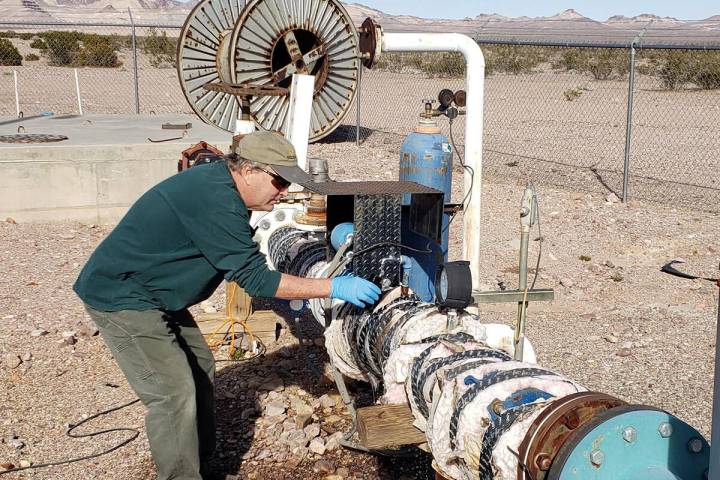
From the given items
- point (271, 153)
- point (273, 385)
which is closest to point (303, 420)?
point (273, 385)

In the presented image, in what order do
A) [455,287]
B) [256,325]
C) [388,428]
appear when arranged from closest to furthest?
[388,428] < [455,287] < [256,325]

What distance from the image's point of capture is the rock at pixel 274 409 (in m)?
4.88

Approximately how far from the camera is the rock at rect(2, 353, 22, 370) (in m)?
5.45

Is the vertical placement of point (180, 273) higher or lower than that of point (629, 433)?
higher

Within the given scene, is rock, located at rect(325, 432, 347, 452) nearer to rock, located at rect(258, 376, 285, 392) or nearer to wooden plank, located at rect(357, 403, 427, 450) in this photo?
rock, located at rect(258, 376, 285, 392)

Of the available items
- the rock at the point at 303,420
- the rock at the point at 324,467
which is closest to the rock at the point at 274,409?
the rock at the point at 303,420

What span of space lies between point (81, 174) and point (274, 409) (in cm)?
500

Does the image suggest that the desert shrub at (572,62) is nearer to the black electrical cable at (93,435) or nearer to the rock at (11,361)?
the rock at (11,361)

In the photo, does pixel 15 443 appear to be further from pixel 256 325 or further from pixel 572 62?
pixel 572 62

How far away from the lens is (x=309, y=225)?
17.9ft

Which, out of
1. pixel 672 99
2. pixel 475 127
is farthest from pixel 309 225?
pixel 672 99

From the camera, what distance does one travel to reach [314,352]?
19.0 ft

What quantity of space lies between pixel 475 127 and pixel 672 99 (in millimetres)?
17523

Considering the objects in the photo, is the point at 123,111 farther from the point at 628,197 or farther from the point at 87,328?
the point at 87,328
